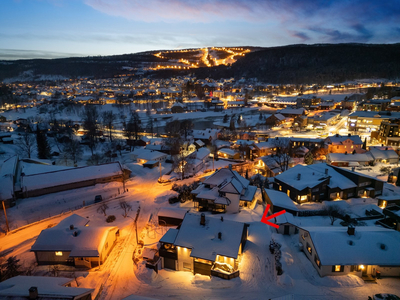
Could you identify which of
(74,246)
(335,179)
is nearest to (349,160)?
(335,179)

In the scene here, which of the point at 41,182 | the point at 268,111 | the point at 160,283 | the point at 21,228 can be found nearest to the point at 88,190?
the point at 41,182

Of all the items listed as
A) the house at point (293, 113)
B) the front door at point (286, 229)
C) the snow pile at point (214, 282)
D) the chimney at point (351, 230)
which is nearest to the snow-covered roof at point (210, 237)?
the snow pile at point (214, 282)

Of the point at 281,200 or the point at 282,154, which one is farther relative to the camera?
the point at 282,154

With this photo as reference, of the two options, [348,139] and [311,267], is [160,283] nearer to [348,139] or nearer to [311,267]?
[311,267]

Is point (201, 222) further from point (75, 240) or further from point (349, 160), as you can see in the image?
point (349, 160)

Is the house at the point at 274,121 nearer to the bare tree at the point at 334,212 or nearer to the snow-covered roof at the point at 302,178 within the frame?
the snow-covered roof at the point at 302,178

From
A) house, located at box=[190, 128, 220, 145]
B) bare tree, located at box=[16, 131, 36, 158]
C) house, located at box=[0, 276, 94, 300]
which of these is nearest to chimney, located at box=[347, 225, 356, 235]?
house, located at box=[0, 276, 94, 300]

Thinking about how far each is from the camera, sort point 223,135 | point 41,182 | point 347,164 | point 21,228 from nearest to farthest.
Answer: point 21,228
point 41,182
point 347,164
point 223,135
